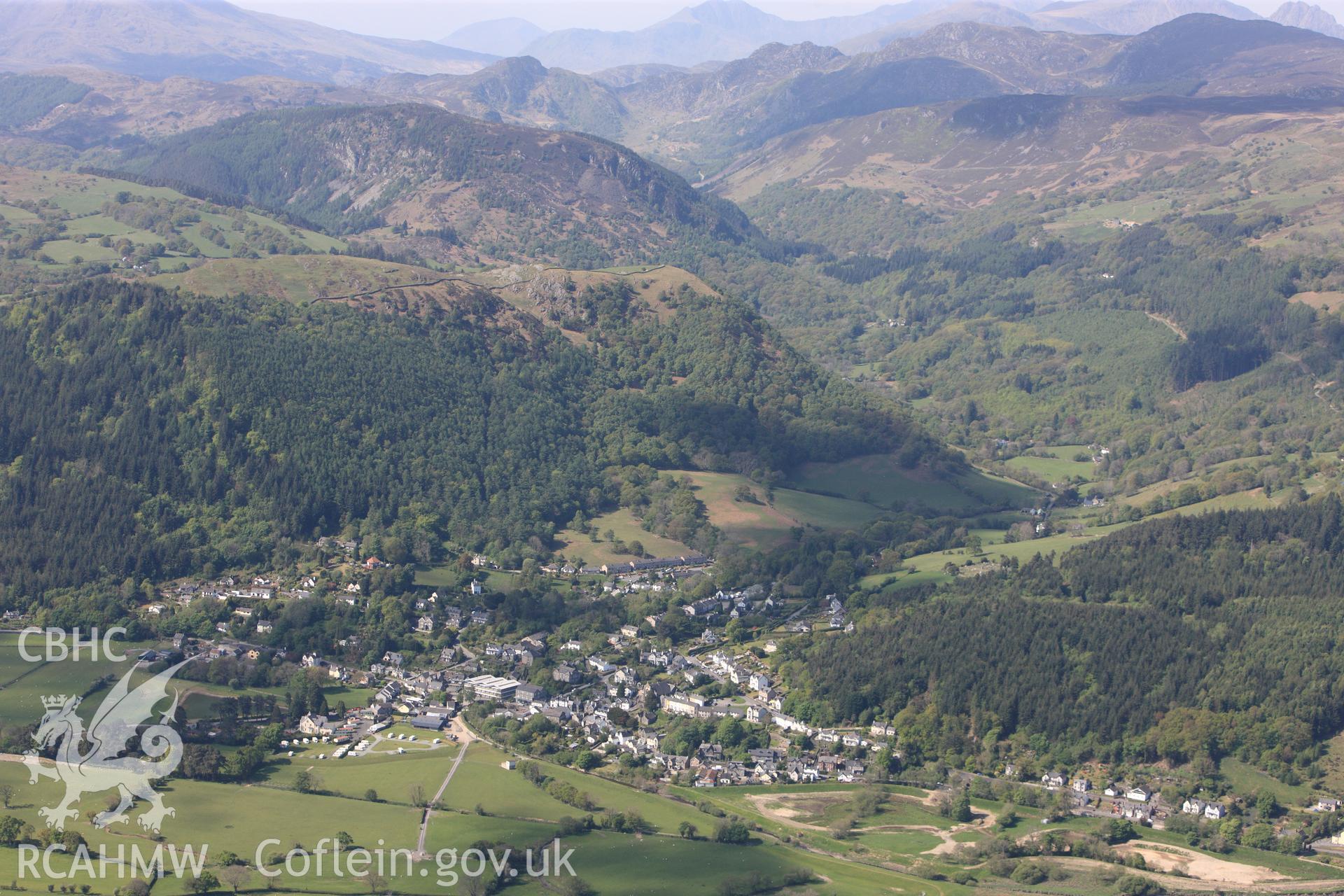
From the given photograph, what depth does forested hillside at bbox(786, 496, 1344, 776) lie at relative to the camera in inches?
2709

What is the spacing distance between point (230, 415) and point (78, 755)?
126 ft

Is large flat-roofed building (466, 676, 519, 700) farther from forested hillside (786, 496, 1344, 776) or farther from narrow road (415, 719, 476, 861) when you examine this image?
forested hillside (786, 496, 1344, 776)

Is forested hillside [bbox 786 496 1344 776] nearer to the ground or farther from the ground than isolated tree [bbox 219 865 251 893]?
farther from the ground

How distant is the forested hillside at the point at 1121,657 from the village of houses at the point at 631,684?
258 cm

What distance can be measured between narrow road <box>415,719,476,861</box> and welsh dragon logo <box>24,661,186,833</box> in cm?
903

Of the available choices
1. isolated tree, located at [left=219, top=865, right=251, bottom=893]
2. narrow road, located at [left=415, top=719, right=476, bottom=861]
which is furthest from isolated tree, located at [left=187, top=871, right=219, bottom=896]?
narrow road, located at [left=415, top=719, right=476, bottom=861]

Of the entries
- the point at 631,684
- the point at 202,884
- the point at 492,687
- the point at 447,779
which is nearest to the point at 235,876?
the point at 202,884

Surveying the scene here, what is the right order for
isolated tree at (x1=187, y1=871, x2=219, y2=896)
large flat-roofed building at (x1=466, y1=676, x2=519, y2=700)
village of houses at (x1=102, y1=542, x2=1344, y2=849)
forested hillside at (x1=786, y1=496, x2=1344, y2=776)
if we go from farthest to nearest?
large flat-roofed building at (x1=466, y1=676, x2=519, y2=700) → forested hillside at (x1=786, y1=496, x2=1344, y2=776) → village of houses at (x1=102, y1=542, x2=1344, y2=849) → isolated tree at (x1=187, y1=871, x2=219, y2=896)

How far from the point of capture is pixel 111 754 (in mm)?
61219

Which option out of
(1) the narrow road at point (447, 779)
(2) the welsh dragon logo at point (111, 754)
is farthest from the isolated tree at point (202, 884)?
(1) the narrow road at point (447, 779)

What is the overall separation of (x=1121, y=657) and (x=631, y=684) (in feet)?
77.3

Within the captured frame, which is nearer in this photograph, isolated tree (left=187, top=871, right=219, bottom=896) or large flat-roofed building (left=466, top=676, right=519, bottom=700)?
isolated tree (left=187, top=871, right=219, bottom=896)

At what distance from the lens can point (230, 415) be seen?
96.9 metres

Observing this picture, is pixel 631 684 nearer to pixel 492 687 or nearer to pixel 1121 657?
pixel 492 687
